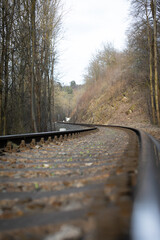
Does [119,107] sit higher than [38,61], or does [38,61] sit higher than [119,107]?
[38,61]

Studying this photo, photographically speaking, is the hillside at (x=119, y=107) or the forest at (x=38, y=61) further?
the hillside at (x=119, y=107)

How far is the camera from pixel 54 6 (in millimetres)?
17156

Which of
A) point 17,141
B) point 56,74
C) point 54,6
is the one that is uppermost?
point 54,6

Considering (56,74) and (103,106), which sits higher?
(56,74)

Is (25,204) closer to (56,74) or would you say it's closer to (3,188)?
(3,188)

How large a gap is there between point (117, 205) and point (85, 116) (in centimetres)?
3821

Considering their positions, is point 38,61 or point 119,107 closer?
point 38,61

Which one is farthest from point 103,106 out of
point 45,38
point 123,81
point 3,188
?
point 3,188

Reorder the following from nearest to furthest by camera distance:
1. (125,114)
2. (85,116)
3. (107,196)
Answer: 1. (107,196)
2. (125,114)
3. (85,116)

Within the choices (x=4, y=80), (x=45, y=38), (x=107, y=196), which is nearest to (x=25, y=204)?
(x=107, y=196)

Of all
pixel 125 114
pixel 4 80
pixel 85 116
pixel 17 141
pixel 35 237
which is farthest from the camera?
pixel 85 116

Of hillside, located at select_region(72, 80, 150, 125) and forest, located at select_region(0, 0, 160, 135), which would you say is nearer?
forest, located at select_region(0, 0, 160, 135)

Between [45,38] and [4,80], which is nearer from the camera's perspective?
[4,80]

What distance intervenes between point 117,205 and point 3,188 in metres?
1.18
